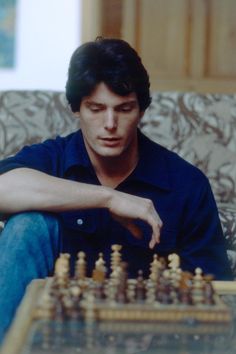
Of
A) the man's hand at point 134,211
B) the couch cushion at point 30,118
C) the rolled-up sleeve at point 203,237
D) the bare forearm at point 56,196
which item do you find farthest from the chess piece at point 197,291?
the couch cushion at point 30,118

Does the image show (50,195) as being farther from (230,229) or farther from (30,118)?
(30,118)

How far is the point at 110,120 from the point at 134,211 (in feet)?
0.92

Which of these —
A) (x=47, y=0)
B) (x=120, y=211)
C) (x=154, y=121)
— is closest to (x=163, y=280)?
(x=120, y=211)

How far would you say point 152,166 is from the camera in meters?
2.41

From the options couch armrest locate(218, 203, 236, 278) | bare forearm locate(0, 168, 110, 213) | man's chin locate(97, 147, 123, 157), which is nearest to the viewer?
bare forearm locate(0, 168, 110, 213)

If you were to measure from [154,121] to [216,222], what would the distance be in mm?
1054

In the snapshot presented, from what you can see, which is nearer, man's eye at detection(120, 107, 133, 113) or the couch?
man's eye at detection(120, 107, 133, 113)

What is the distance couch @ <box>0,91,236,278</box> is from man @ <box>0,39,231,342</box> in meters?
0.81

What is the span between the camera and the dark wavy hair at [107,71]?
89.6 inches

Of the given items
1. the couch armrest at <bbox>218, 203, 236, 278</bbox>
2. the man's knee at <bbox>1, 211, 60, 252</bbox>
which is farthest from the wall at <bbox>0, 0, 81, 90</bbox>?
the man's knee at <bbox>1, 211, 60, 252</bbox>

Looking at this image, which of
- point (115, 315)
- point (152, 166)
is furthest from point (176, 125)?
point (115, 315)

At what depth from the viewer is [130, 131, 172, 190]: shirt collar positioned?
237cm

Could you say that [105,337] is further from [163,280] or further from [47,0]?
[47,0]

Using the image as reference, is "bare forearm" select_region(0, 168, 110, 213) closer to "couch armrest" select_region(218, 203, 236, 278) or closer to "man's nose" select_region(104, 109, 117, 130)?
"man's nose" select_region(104, 109, 117, 130)
